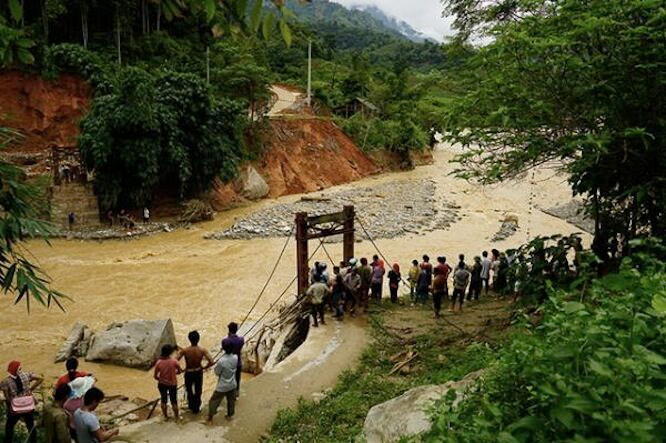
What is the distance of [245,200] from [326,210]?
5194mm

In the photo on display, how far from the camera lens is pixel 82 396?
600 centimetres

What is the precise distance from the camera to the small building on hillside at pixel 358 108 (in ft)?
152

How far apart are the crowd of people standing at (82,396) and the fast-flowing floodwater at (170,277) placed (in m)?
4.29

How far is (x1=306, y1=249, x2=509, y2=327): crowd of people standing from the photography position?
426 inches

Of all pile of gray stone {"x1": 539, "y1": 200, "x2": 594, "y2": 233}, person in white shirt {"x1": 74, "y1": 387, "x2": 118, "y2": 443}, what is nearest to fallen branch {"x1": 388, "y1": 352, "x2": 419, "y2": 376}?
person in white shirt {"x1": 74, "y1": 387, "x2": 118, "y2": 443}

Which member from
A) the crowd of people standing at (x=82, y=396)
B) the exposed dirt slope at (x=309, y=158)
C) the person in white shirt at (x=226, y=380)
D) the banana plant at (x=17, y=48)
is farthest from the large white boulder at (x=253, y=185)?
the banana plant at (x=17, y=48)

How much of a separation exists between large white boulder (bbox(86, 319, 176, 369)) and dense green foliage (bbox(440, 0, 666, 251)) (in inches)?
335

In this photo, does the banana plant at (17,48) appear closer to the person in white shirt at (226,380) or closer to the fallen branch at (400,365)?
the person in white shirt at (226,380)

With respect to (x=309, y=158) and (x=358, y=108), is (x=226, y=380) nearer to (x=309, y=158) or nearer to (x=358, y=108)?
(x=309, y=158)

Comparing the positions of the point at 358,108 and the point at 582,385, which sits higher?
the point at 358,108

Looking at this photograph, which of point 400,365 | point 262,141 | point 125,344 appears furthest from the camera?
point 262,141

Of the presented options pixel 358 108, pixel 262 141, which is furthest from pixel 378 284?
pixel 358 108

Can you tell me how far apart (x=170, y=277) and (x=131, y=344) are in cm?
694

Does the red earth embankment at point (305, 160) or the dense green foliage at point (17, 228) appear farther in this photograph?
the red earth embankment at point (305, 160)
